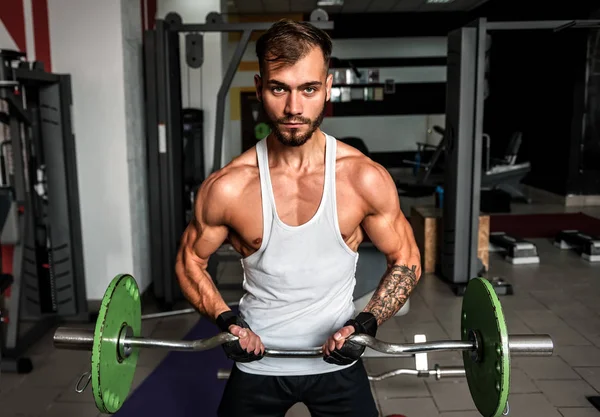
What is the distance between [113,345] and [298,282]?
1.25 feet

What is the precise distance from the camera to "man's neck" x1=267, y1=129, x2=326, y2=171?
43.8 inches

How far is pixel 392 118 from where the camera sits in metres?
8.70

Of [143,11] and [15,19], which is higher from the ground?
[143,11]

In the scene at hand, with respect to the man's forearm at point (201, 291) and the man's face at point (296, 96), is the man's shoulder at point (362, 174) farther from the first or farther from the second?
the man's forearm at point (201, 291)

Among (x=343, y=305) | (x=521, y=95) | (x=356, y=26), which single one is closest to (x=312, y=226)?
(x=343, y=305)

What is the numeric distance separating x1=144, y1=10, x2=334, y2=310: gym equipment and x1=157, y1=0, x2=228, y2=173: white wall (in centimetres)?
200

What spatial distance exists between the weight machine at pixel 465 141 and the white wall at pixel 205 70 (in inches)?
101

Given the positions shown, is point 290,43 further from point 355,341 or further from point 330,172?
point 355,341

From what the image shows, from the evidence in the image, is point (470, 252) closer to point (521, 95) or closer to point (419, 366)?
point (419, 366)

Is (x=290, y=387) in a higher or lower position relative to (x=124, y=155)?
lower

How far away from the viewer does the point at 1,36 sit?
2521 mm

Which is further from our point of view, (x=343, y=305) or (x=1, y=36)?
(x=1, y=36)

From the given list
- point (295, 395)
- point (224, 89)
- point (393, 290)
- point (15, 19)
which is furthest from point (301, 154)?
point (15, 19)

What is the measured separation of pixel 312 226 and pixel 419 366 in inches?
37.8
